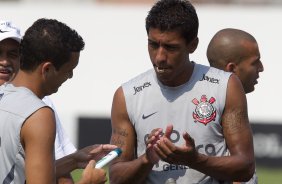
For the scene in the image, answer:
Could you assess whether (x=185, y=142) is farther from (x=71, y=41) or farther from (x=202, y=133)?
(x=71, y=41)

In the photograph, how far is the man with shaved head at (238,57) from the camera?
698 centimetres

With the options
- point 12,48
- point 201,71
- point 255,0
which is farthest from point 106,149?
point 255,0

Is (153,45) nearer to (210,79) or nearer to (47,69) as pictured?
(210,79)

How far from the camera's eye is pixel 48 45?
17.8 ft

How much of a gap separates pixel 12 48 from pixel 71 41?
126 centimetres

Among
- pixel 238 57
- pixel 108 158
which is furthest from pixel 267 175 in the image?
pixel 108 158

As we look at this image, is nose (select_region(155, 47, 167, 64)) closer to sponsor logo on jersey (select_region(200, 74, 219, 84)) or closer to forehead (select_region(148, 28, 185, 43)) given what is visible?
forehead (select_region(148, 28, 185, 43))

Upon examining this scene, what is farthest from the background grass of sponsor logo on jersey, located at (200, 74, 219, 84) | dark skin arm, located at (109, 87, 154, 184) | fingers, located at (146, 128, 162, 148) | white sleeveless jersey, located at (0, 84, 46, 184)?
white sleeveless jersey, located at (0, 84, 46, 184)

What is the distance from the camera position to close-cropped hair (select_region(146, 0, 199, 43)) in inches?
233

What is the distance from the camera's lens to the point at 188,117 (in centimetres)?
595

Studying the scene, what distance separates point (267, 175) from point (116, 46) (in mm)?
3157

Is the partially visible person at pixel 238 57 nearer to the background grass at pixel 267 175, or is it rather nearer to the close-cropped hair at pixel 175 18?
the close-cropped hair at pixel 175 18

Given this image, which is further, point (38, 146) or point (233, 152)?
point (233, 152)

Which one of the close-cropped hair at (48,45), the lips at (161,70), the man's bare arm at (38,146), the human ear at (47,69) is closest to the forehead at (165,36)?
the lips at (161,70)
